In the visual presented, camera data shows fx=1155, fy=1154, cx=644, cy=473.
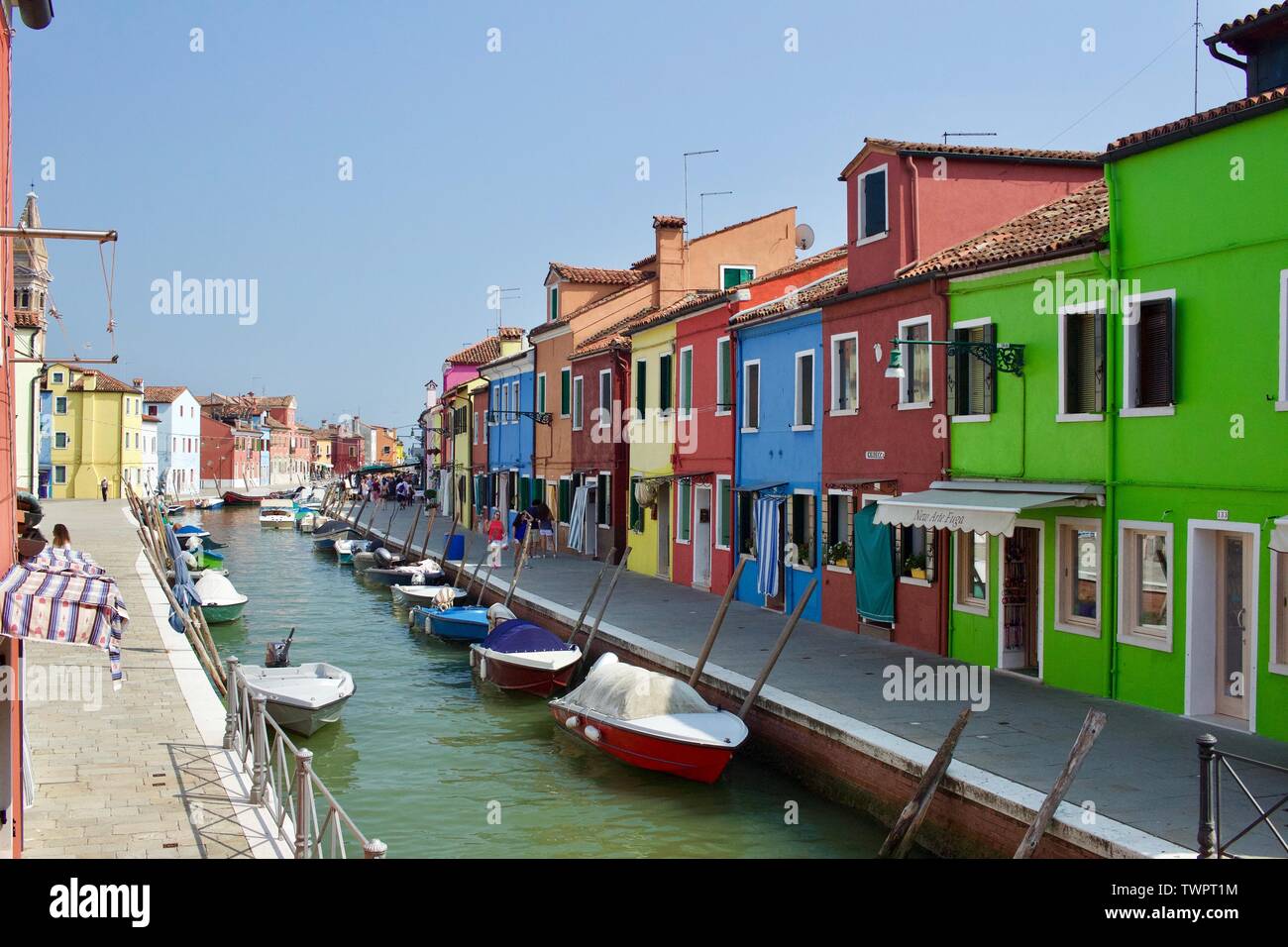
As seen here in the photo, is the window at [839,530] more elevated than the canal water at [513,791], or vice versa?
the window at [839,530]

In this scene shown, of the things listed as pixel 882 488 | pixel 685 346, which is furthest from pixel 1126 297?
pixel 685 346

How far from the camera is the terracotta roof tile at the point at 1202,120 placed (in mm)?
10664

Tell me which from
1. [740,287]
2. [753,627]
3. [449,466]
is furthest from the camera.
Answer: [449,466]

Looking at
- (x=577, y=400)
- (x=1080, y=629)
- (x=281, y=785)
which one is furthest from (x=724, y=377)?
(x=281, y=785)

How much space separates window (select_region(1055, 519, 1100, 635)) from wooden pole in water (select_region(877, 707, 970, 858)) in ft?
13.4

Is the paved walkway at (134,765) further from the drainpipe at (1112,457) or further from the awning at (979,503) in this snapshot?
the drainpipe at (1112,457)

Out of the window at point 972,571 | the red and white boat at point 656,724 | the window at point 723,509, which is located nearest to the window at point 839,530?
the window at point 972,571

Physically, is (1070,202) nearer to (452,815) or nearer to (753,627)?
(753,627)

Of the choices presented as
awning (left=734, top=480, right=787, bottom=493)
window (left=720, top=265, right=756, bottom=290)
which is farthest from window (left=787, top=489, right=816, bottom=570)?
window (left=720, top=265, right=756, bottom=290)

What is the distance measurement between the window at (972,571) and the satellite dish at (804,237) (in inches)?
563

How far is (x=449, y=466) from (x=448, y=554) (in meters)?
20.7

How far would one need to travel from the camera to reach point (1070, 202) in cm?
1617

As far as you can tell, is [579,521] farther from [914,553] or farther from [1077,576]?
[1077,576]

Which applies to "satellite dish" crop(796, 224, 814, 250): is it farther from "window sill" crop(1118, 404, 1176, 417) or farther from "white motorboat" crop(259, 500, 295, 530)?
"white motorboat" crop(259, 500, 295, 530)
